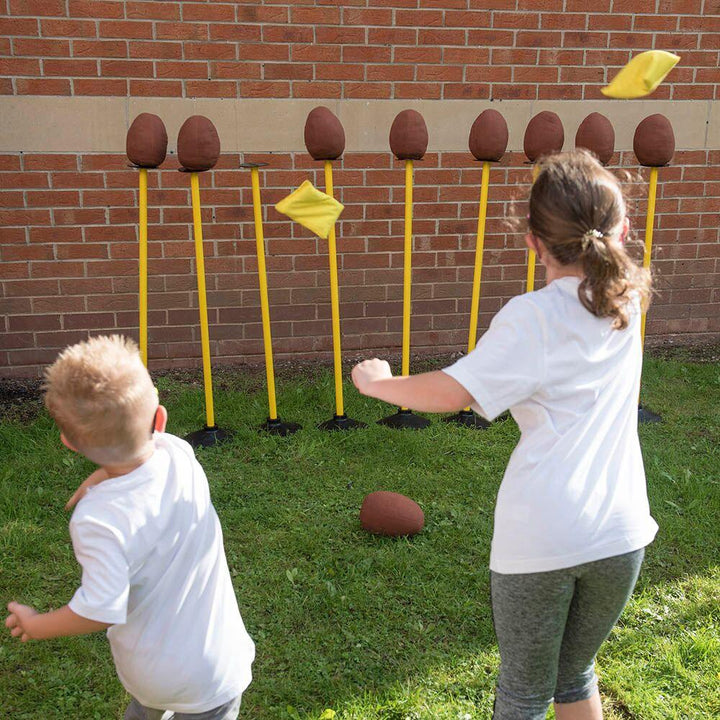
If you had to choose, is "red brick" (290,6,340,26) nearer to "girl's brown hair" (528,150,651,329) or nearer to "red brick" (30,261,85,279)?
"red brick" (30,261,85,279)

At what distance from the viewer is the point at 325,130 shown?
14.1 feet

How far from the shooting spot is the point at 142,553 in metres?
1.62

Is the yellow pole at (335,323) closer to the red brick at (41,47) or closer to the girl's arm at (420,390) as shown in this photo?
the red brick at (41,47)

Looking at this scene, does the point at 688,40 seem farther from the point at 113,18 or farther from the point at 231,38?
the point at 113,18

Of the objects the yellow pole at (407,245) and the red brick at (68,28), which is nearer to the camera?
the yellow pole at (407,245)

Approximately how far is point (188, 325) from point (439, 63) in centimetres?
246

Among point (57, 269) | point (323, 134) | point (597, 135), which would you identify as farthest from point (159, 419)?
point (57, 269)

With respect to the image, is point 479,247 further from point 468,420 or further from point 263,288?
point 263,288

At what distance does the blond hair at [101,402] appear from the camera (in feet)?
5.29

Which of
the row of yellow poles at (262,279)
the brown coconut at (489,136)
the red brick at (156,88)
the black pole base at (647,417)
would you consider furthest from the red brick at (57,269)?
the black pole base at (647,417)

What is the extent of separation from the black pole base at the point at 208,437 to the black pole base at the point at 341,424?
550 millimetres

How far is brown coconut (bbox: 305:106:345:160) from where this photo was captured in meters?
4.30

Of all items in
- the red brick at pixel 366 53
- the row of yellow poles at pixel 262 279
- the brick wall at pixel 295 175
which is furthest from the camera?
the red brick at pixel 366 53

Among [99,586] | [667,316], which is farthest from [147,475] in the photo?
[667,316]
